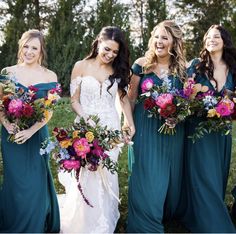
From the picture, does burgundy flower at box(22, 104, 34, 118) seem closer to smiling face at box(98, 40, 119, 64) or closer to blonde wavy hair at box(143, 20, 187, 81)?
smiling face at box(98, 40, 119, 64)

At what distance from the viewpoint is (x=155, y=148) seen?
492cm

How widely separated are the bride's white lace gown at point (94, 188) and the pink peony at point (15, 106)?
877 mm

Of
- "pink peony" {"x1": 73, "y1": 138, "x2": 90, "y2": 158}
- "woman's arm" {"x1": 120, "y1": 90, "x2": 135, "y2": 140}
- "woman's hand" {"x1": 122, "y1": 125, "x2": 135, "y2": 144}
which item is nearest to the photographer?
"pink peony" {"x1": 73, "y1": 138, "x2": 90, "y2": 158}

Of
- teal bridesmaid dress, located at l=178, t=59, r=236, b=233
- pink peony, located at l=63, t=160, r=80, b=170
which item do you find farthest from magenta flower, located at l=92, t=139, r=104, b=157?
teal bridesmaid dress, located at l=178, t=59, r=236, b=233

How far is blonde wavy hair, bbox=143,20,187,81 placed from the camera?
15.8ft

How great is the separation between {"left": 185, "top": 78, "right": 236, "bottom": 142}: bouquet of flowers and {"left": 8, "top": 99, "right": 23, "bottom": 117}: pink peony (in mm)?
1721

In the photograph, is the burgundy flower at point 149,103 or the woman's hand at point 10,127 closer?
the woman's hand at point 10,127

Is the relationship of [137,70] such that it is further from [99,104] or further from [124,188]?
[124,188]

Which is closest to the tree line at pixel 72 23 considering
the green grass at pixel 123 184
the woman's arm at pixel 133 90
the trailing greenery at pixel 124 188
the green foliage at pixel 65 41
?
the green foliage at pixel 65 41

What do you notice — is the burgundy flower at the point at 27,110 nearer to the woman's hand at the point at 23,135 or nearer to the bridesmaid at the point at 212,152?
the woman's hand at the point at 23,135

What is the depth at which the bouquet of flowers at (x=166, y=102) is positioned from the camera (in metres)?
4.39

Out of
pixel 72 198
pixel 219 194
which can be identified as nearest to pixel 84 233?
pixel 72 198

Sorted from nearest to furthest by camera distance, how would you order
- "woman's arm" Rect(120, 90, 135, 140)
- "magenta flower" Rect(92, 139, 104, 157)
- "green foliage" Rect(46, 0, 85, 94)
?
"magenta flower" Rect(92, 139, 104, 157)
"woman's arm" Rect(120, 90, 135, 140)
"green foliage" Rect(46, 0, 85, 94)

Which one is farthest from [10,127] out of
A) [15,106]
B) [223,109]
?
[223,109]
